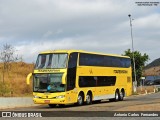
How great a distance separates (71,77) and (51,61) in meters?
1.81

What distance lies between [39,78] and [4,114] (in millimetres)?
17067

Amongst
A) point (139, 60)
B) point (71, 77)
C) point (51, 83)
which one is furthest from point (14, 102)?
point (139, 60)

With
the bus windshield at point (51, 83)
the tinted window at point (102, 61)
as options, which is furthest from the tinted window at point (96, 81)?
the bus windshield at point (51, 83)

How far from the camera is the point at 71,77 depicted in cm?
3022

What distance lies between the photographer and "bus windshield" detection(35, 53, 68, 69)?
29.9 meters

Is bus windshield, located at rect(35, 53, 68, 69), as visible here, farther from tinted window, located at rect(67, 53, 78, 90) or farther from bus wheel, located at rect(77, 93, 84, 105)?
bus wheel, located at rect(77, 93, 84, 105)

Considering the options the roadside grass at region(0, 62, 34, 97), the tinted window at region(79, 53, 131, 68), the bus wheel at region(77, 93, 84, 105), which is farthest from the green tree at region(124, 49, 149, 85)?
the bus wheel at region(77, 93, 84, 105)

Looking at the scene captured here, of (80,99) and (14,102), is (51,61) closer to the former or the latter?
(80,99)

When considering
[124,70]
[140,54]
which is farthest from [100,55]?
[140,54]

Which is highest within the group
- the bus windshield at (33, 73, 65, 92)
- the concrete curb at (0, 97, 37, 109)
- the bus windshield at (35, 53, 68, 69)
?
the bus windshield at (35, 53, 68, 69)

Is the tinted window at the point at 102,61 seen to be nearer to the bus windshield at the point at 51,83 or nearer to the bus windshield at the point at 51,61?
the bus windshield at the point at 51,61

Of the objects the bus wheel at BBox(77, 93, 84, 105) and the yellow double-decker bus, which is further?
the bus wheel at BBox(77, 93, 84, 105)

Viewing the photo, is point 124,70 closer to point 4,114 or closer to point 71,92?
point 71,92

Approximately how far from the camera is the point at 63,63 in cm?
2977
